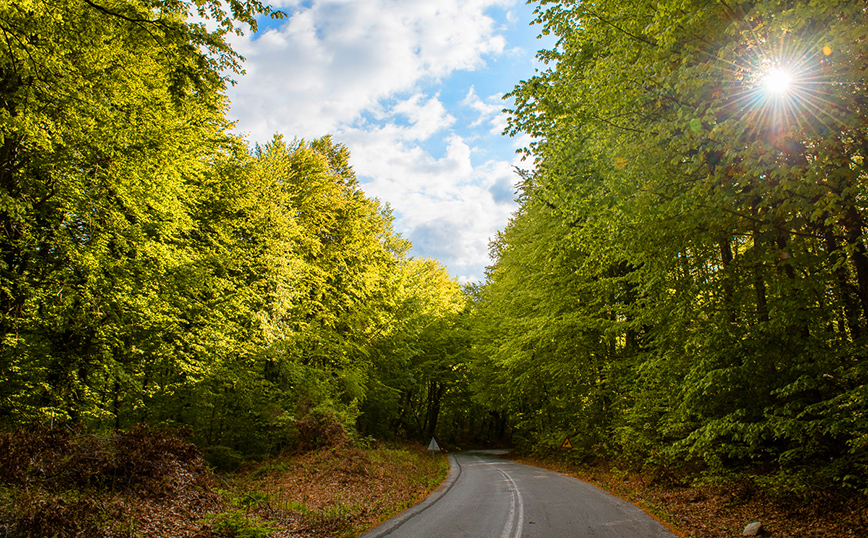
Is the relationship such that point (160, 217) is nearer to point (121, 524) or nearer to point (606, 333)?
point (121, 524)

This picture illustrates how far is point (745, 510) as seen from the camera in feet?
A: 28.9

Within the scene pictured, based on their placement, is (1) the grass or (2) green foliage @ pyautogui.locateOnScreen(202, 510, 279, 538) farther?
(1) the grass

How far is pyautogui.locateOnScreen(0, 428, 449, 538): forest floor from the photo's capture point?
19.1 feet

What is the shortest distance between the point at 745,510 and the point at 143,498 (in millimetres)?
11433

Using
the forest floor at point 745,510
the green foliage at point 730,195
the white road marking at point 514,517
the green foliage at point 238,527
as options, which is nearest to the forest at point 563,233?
the green foliage at point 730,195

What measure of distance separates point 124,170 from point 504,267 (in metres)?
17.0

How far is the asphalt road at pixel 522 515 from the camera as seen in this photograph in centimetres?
825

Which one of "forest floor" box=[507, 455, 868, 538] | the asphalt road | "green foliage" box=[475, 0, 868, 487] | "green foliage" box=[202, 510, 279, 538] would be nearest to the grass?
"green foliage" box=[202, 510, 279, 538]

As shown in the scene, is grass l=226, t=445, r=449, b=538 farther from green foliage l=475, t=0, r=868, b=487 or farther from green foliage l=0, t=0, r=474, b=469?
green foliage l=475, t=0, r=868, b=487

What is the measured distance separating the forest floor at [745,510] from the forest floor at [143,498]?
6399mm

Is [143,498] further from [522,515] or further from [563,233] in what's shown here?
[563,233]

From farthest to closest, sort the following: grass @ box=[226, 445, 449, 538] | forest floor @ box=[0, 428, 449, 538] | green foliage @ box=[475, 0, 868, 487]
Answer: grass @ box=[226, 445, 449, 538] < green foliage @ box=[475, 0, 868, 487] < forest floor @ box=[0, 428, 449, 538]

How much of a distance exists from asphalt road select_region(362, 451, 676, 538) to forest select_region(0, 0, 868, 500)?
2253 millimetres

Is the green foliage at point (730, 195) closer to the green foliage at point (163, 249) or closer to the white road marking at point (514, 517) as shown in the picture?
the white road marking at point (514, 517)
